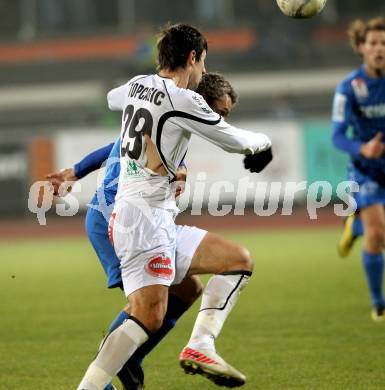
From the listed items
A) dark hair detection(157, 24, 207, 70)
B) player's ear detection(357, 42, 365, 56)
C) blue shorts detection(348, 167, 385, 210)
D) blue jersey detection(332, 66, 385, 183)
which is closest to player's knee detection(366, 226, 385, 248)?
blue shorts detection(348, 167, 385, 210)

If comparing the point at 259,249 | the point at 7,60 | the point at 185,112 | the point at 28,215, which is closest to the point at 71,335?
the point at 185,112

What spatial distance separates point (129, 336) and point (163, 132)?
3.01ft

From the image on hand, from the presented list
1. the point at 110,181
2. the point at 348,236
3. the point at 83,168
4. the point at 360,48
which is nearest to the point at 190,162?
the point at 348,236

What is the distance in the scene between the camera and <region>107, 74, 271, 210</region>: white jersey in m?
4.20

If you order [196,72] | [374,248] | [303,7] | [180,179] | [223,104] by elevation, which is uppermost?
[303,7]

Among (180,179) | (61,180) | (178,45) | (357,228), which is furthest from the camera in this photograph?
(357,228)

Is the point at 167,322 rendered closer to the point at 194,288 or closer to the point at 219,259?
the point at 194,288

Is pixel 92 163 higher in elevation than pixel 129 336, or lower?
higher

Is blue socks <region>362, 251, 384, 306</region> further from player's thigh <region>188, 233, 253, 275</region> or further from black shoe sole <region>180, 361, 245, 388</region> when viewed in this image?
black shoe sole <region>180, 361, 245, 388</region>

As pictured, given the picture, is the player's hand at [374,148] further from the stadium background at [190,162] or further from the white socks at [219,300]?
the white socks at [219,300]

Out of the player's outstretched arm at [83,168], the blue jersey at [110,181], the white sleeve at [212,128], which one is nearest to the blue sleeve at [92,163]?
the player's outstretched arm at [83,168]

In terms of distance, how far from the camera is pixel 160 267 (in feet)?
13.8

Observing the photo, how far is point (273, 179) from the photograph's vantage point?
15.6 m

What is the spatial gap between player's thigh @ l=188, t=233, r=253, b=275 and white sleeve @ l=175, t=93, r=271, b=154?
54 centimetres
